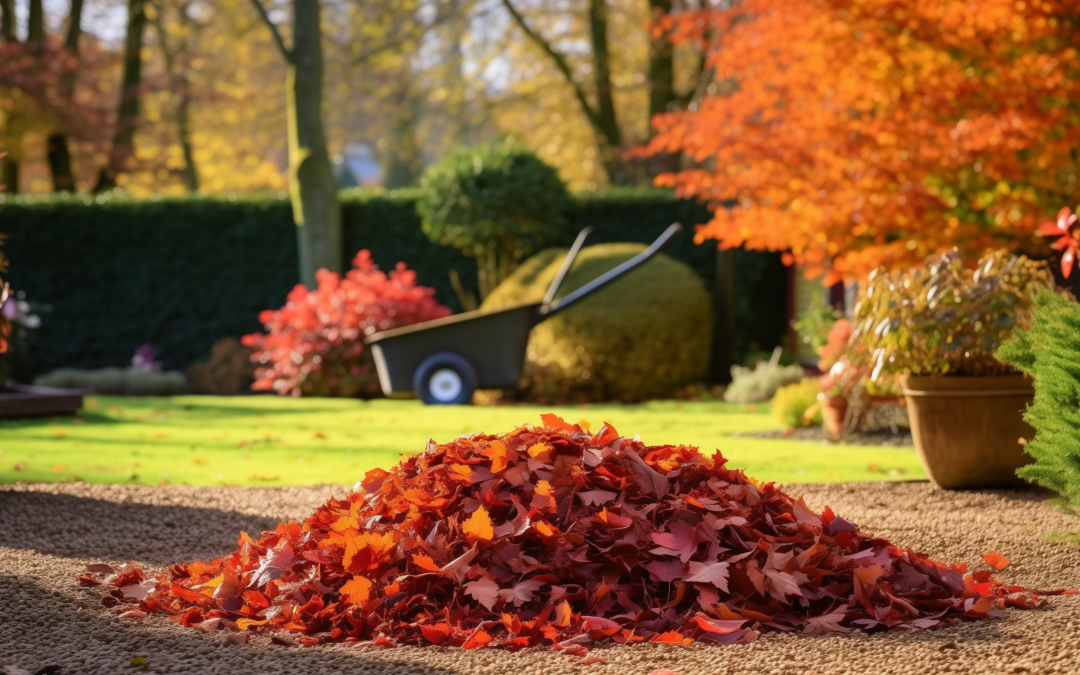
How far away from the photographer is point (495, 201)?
10539mm

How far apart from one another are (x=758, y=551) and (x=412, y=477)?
42.5 inches

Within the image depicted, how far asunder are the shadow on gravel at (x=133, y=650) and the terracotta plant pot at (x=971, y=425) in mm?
3077

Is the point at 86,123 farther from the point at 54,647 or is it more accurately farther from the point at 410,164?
the point at 54,647

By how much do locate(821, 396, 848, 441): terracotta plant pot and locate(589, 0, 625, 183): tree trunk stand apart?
852cm

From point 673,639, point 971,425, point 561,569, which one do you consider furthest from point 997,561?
point 971,425

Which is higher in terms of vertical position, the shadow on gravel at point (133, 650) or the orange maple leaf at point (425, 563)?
the orange maple leaf at point (425, 563)

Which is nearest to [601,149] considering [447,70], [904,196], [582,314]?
[447,70]

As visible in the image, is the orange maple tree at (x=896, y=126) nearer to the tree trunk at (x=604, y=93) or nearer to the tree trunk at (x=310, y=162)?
the tree trunk at (x=310, y=162)

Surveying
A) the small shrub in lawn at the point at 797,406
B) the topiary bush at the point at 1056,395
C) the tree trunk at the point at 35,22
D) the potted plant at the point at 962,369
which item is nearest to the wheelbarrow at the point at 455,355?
the small shrub in lawn at the point at 797,406

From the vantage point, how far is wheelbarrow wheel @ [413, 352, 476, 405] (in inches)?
350

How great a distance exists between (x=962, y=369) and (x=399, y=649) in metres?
3.21

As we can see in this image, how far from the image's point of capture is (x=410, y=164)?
25.5 metres

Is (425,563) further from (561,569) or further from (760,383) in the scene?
(760,383)

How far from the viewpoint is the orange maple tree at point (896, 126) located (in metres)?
5.88
